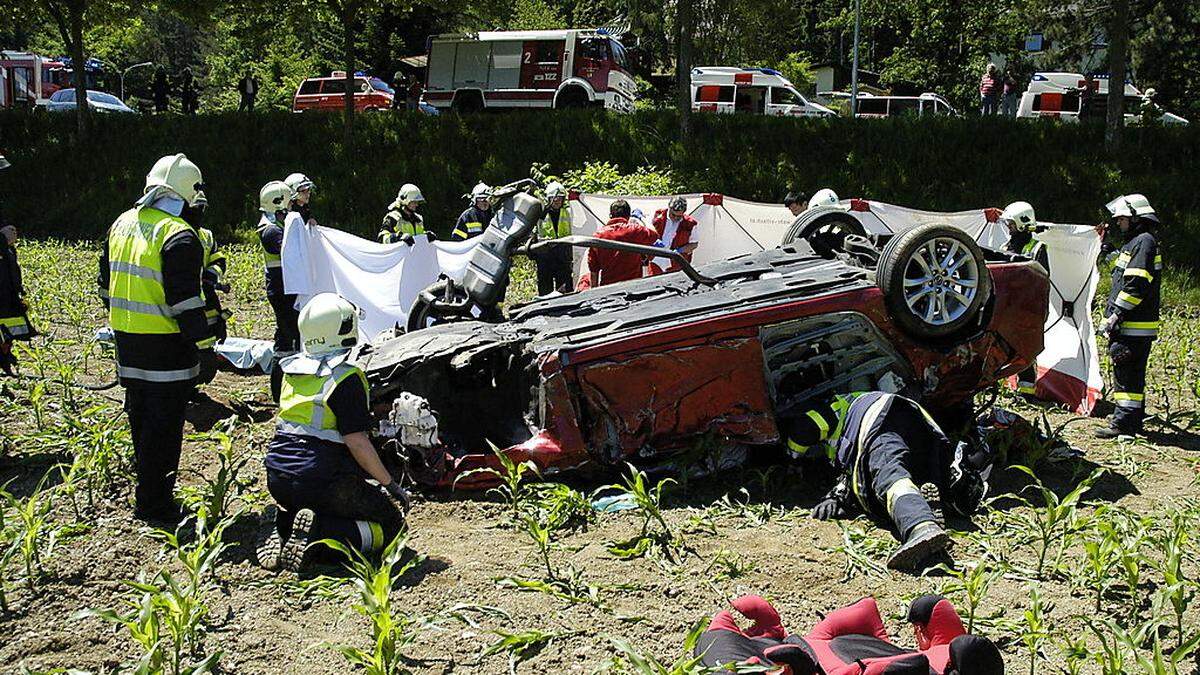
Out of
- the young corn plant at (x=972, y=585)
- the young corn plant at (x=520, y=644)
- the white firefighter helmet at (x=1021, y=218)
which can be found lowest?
the young corn plant at (x=520, y=644)

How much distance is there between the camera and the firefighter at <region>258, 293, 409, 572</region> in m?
4.47

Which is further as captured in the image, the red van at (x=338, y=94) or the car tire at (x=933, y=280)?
the red van at (x=338, y=94)

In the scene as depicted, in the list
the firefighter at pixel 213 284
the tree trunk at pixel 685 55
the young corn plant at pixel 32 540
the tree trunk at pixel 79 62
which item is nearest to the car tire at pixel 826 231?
the firefighter at pixel 213 284

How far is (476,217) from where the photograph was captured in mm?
10438

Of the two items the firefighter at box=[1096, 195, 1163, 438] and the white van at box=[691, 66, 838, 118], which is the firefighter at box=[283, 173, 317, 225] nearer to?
the firefighter at box=[1096, 195, 1163, 438]

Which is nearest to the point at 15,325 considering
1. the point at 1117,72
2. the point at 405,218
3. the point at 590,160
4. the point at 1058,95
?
the point at 405,218

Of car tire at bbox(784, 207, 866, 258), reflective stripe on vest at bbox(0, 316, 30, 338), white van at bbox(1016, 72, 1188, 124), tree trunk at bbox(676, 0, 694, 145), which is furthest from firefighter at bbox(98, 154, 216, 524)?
white van at bbox(1016, 72, 1188, 124)

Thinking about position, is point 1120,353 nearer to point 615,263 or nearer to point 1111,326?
point 1111,326

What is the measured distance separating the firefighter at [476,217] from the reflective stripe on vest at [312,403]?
580cm

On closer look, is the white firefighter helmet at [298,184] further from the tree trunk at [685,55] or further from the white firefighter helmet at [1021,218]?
the tree trunk at [685,55]

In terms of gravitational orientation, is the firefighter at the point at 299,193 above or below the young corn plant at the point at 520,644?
above

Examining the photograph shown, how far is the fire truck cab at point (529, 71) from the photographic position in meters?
23.2

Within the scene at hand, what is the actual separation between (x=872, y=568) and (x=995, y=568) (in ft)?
1.77

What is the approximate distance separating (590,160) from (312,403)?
15031 millimetres
